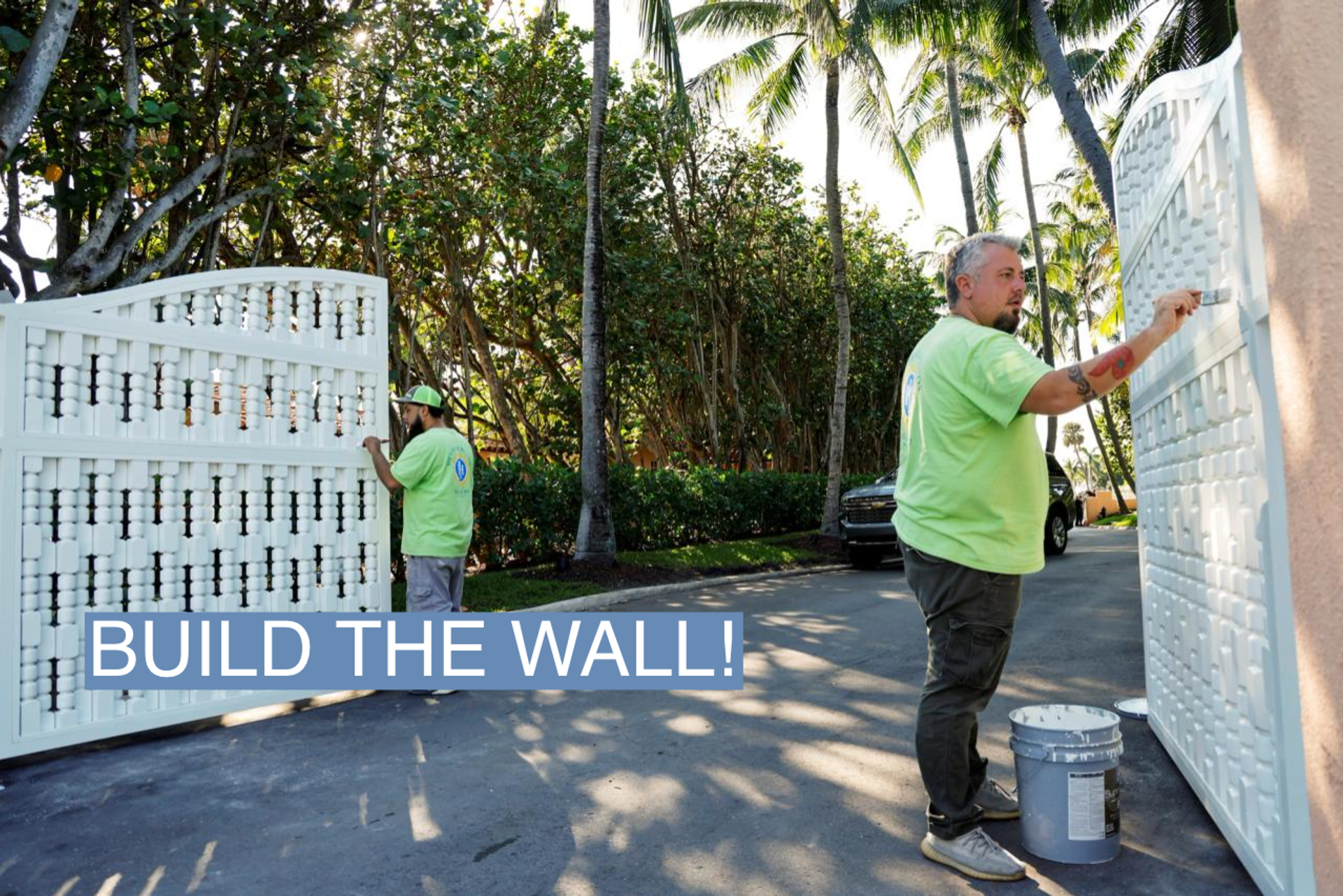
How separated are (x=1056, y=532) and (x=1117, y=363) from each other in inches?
589

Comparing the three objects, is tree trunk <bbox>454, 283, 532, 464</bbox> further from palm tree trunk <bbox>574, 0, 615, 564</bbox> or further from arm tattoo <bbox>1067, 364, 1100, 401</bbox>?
arm tattoo <bbox>1067, 364, 1100, 401</bbox>

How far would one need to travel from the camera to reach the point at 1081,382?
3.06m

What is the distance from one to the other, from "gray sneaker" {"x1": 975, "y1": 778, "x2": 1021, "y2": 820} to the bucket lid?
36cm

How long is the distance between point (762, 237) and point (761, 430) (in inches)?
202

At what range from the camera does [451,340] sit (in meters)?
17.9

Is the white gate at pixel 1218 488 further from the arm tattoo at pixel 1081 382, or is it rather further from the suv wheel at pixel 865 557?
the suv wheel at pixel 865 557

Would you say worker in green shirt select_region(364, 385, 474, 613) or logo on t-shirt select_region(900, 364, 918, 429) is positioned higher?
logo on t-shirt select_region(900, 364, 918, 429)

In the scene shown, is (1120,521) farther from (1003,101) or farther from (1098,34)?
(1098,34)

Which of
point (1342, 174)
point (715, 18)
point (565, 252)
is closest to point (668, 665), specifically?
point (1342, 174)

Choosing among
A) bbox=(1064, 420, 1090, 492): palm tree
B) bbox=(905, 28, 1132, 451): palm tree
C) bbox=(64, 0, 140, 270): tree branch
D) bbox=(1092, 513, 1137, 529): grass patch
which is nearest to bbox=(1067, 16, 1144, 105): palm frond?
bbox=(905, 28, 1132, 451): palm tree

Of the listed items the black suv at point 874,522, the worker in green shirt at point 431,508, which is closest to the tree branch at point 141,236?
the worker in green shirt at point 431,508

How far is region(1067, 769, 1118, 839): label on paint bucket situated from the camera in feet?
11.0

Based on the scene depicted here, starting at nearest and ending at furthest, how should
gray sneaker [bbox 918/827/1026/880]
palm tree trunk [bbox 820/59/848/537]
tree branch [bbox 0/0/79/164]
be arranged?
gray sneaker [bbox 918/827/1026/880] → tree branch [bbox 0/0/79/164] → palm tree trunk [bbox 820/59/848/537]

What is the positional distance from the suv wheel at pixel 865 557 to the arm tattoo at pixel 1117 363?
1282cm
